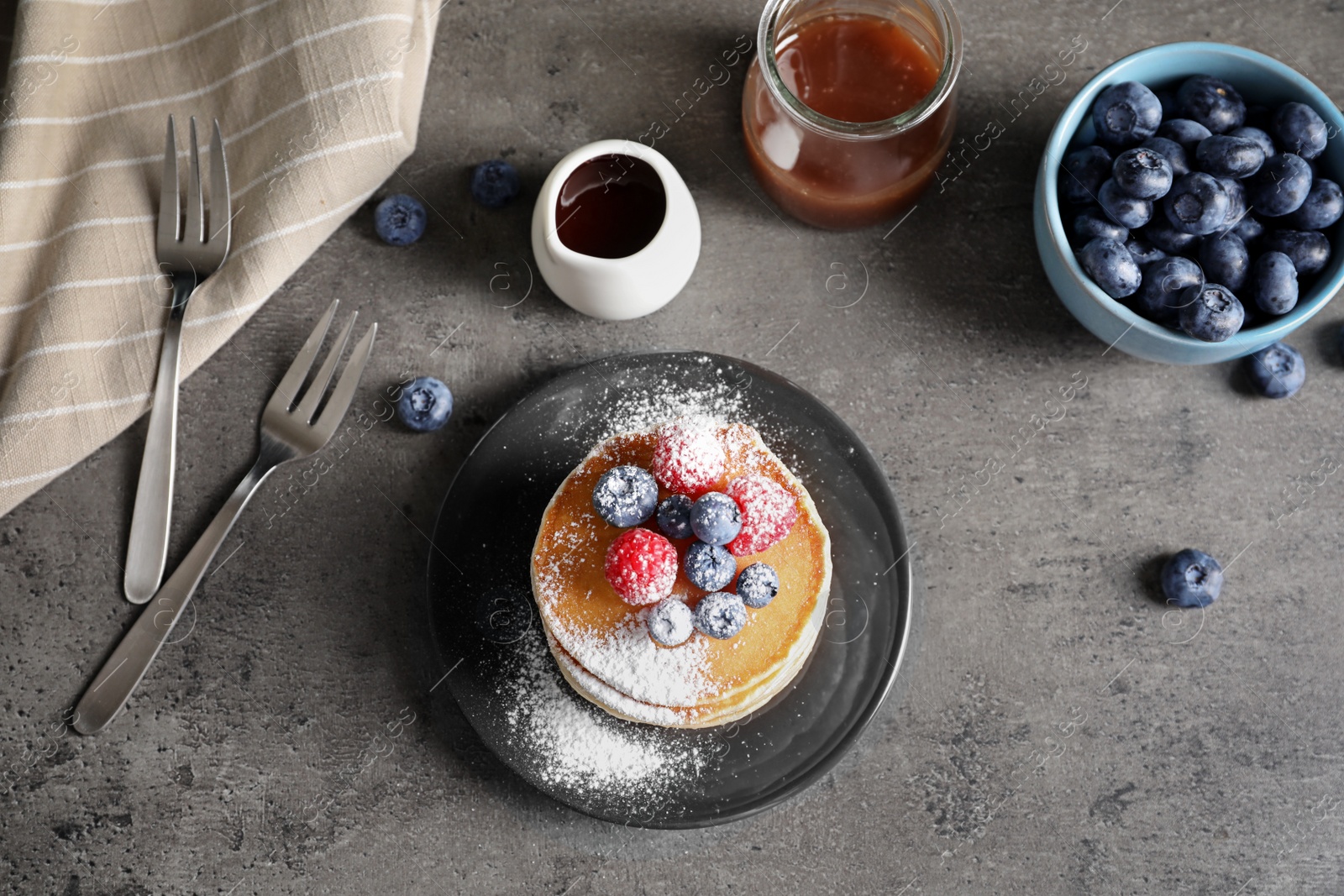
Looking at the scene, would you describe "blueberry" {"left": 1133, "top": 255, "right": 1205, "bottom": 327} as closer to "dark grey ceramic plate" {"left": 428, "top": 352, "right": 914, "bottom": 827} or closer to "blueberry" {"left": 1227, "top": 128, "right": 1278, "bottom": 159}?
"blueberry" {"left": 1227, "top": 128, "right": 1278, "bottom": 159}

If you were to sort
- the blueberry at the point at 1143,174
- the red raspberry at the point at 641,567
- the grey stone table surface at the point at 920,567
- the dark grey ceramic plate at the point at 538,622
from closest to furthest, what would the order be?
the red raspberry at the point at 641,567 → the blueberry at the point at 1143,174 → the dark grey ceramic plate at the point at 538,622 → the grey stone table surface at the point at 920,567

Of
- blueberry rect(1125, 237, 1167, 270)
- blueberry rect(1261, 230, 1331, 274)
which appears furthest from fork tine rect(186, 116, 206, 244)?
blueberry rect(1261, 230, 1331, 274)

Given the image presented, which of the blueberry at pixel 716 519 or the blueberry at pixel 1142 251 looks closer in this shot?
the blueberry at pixel 716 519

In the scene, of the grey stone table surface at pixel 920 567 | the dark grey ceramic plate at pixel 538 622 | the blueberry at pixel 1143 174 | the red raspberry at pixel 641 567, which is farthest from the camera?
the grey stone table surface at pixel 920 567

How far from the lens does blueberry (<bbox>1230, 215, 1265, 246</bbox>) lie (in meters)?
1.48

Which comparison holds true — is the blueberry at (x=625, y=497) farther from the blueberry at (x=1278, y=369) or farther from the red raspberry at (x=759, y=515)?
the blueberry at (x=1278, y=369)

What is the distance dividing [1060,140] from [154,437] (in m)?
1.61

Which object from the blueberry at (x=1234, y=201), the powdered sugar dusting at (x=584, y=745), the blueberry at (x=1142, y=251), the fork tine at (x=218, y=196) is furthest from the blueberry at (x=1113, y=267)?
the fork tine at (x=218, y=196)

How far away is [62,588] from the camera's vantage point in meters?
1.69

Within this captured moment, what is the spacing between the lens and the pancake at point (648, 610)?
142cm

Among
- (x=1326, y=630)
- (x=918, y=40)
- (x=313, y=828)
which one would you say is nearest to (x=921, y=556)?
(x=1326, y=630)

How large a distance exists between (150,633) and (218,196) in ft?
2.53

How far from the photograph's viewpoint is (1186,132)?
1.49 m

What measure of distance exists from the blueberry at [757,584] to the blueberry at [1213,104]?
100 cm
